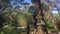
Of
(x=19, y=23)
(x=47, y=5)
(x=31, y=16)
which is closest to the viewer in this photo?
(x=19, y=23)

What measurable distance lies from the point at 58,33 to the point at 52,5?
3.17 meters

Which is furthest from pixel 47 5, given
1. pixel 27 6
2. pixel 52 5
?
pixel 27 6

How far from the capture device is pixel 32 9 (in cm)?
1670

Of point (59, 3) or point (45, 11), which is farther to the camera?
point (59, 3)

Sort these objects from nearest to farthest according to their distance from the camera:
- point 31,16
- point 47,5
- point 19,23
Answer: point 19,23, point 31,16, point 47,5

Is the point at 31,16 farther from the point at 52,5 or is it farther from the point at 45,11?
the point at 52,5

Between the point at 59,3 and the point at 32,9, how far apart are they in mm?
2960

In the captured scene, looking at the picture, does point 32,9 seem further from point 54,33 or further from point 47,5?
point 54,33

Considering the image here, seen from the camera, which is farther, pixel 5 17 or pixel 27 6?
pixel 27 6

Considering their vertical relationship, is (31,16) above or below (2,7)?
below

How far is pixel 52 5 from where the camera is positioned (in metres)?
18.0

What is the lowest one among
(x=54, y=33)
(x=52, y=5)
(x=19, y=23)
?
(x=54, y=33)

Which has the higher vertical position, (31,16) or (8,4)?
(8,4)

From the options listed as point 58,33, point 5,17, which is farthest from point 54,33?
point 5,17
